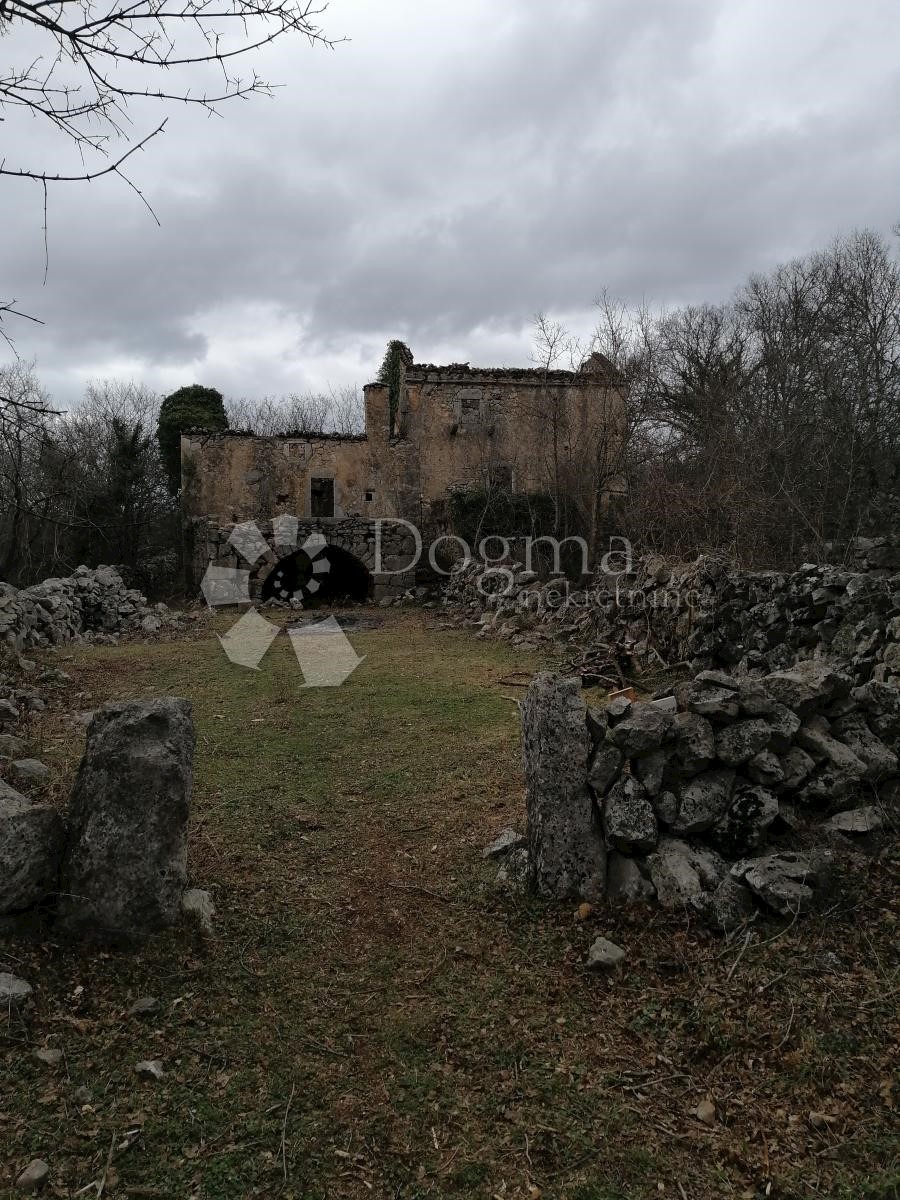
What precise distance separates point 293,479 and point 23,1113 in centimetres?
1990

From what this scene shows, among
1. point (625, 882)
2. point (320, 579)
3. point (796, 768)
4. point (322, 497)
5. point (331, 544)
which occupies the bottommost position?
point (625, 882)

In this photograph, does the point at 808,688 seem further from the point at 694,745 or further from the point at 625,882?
the point at 625,882

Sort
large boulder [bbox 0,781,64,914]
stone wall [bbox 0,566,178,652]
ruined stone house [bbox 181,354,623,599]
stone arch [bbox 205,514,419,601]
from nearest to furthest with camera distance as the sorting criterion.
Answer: large boulder [bbox 0,781,64,914]
stone wall [bbox 0,566,178,652]
stone arch [bbox 205,514,419,601]
ruined stone house [bbox 181,354,623,599]

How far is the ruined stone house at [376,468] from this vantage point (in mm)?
18516

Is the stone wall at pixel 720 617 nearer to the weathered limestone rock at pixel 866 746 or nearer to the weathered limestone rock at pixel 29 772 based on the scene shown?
the weathered limestone rock at pixel 866 746

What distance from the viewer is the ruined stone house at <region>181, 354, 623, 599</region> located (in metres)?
18.5

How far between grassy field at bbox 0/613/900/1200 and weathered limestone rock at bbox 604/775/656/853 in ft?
1.03

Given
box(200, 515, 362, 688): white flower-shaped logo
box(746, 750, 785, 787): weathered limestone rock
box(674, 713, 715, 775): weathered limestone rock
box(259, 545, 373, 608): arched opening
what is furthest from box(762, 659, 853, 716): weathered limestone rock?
box(259, 545, 373, 608): arched opening

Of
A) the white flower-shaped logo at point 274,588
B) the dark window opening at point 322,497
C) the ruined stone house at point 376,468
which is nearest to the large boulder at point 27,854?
the white flower-shaped logo at point 274,588

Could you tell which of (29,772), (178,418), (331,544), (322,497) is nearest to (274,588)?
(331,544)

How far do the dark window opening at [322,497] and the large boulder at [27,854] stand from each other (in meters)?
18.8

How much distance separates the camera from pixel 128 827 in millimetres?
3018

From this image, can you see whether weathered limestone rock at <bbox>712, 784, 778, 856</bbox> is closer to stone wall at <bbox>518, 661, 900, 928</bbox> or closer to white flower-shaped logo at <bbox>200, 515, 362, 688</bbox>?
stone wall at <bbox>518, 661, 900, 928</bbox>

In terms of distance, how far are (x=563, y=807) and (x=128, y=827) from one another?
1901mm
